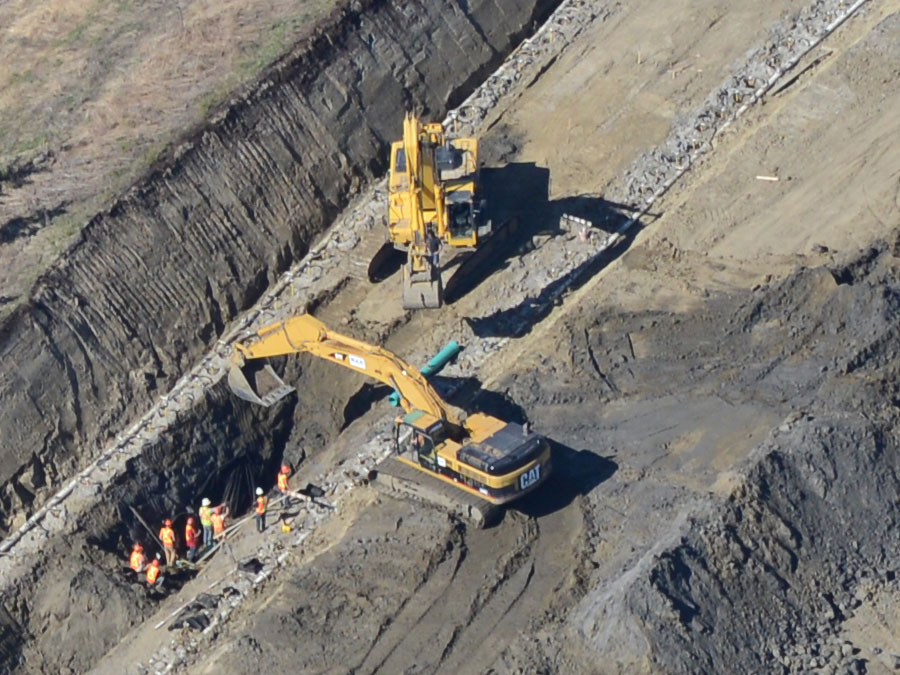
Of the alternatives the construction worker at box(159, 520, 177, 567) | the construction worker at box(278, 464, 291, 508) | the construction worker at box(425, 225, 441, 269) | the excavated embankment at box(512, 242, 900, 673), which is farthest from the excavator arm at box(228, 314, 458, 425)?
the excavated embankment at box(512, 242, 900, 673)

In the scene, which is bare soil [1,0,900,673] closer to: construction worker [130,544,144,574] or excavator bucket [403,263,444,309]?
construction worker [130,544,144,574]

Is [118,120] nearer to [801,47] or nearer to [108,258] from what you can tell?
[108,258]

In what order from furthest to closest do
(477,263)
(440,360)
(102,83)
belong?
1. (102,83)
2. (477,263)
3. (440,360)

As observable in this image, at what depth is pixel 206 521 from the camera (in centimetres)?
3062

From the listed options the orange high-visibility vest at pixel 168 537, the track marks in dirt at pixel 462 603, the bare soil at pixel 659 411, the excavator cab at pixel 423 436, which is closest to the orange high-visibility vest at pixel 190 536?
the orange high-visibility vest at pixel 168 537

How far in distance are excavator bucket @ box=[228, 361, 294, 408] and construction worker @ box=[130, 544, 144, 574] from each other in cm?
346

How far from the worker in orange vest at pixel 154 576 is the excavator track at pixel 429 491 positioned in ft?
14.2

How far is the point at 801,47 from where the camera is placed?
36500 mm

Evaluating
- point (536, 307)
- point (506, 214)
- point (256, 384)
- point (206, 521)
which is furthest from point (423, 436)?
point (506, 214)

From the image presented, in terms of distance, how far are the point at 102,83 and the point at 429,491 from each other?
13.2m

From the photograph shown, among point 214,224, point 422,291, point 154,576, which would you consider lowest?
point 154,576

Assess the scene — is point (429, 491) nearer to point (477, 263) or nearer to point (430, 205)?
point (430, 205)

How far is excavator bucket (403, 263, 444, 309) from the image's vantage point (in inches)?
1225

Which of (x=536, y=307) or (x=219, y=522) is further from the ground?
(x=219, y=522)
